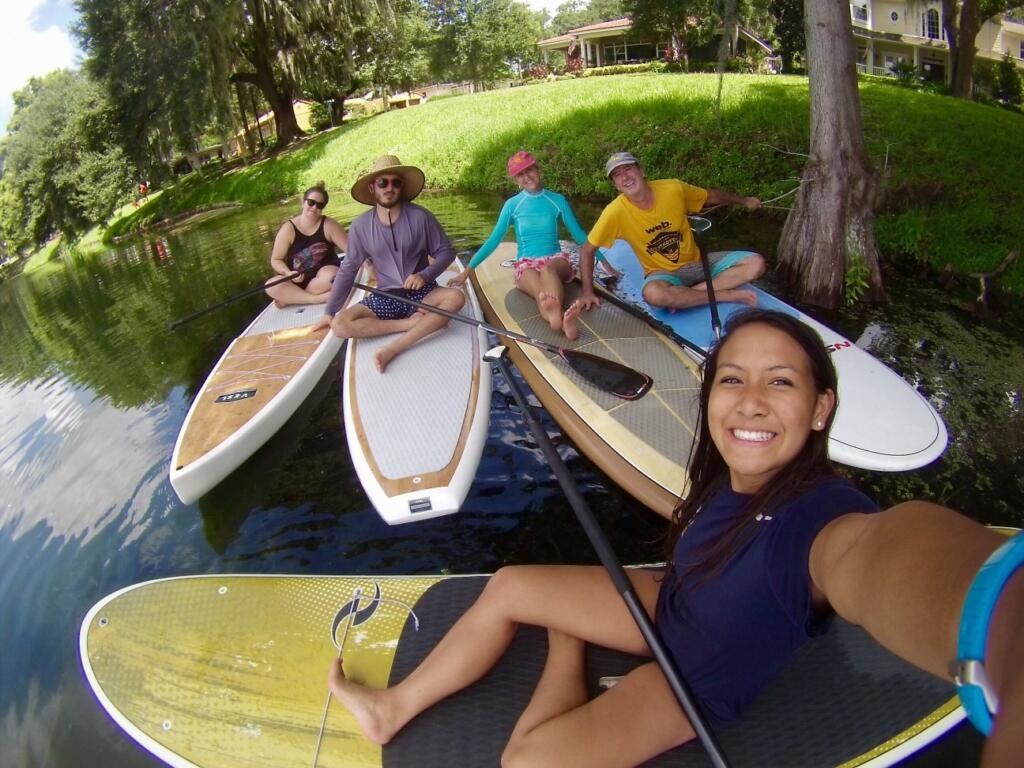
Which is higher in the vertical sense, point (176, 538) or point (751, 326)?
point (751, 326)

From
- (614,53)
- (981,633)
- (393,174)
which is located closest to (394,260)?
(393,174)

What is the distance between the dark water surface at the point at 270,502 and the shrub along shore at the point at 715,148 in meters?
1.38

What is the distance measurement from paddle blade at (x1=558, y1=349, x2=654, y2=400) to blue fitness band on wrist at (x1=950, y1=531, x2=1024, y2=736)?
3.54 metres

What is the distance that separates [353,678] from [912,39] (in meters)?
40.7

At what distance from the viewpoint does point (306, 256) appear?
308 inches

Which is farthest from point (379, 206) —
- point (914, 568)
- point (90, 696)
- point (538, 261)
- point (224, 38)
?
point (224, 38)

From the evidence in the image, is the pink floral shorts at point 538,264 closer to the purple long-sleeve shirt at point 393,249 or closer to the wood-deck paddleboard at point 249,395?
the purple long-sleeve shirt at point 393,249

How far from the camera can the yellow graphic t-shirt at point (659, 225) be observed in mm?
5746

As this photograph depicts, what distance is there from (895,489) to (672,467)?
1.91 m

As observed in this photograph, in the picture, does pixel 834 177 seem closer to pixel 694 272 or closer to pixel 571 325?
pixel 694 272

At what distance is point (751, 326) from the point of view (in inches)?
Result: 73.5

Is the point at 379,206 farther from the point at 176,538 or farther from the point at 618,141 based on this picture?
the point at 618,141

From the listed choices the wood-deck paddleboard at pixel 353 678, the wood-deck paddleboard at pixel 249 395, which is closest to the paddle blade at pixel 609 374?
the wood-deck paddleboard at pixel 353 678

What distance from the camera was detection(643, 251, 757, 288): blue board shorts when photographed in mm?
5785
